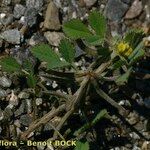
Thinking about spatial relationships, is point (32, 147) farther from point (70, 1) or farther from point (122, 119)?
point (70, 1)

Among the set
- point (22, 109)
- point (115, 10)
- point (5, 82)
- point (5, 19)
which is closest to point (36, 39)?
point (5, 19)

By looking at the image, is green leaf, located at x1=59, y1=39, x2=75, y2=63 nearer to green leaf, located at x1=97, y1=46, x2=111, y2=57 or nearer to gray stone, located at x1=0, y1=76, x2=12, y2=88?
green leaf, located at x1=97, y1=46, x2=111, y2=57

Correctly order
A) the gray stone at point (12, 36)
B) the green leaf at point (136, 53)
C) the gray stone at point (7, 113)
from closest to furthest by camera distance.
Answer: the green leaf at point (136, 53) < the gray stone at point (7, 113) < the gray stone at point (12, 36)

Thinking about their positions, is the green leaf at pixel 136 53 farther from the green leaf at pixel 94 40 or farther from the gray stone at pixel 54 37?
the gray stone at pixel 54 37

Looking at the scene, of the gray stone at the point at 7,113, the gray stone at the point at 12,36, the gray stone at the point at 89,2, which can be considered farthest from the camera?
the gray stone at the point at 89,2

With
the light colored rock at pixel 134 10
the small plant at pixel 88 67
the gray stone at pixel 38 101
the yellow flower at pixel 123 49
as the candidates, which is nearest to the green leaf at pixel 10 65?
the small plant at pixel 88 67

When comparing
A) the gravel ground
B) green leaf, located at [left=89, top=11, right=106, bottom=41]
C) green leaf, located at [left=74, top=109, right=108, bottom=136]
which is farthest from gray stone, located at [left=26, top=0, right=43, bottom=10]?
green leaf, located at [left=74, top=109, right=108, bottom=136]
